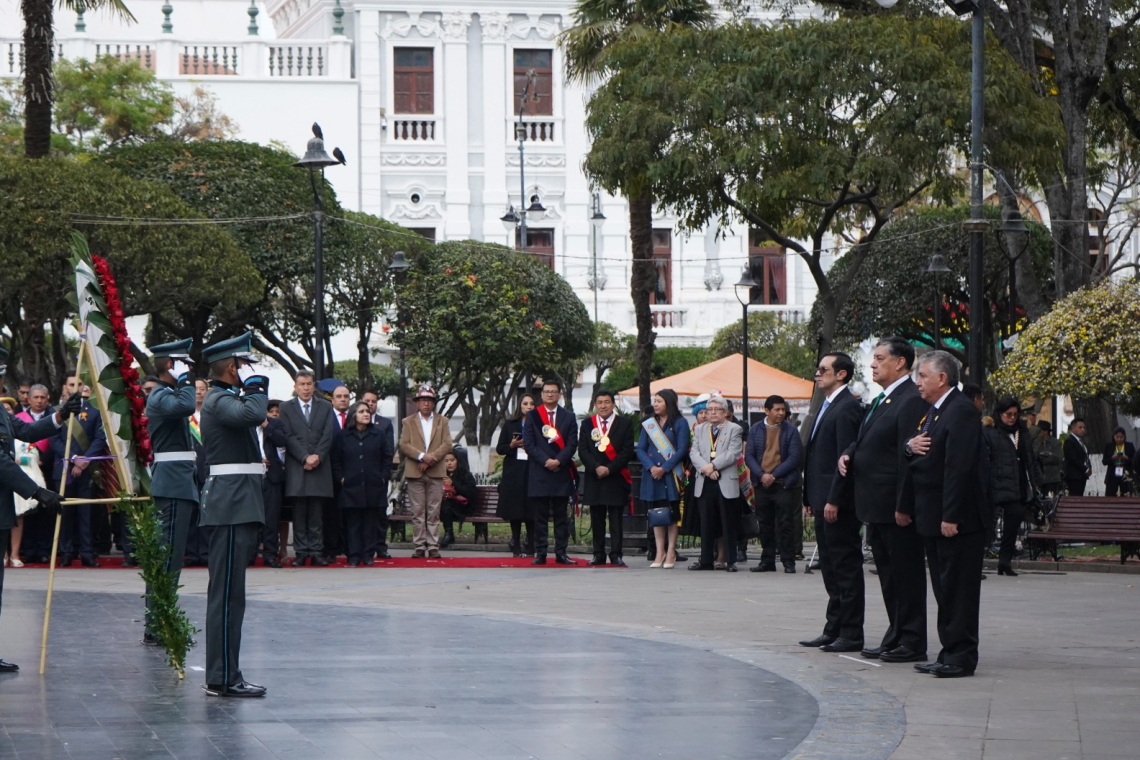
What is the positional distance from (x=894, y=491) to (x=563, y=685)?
2.43 m

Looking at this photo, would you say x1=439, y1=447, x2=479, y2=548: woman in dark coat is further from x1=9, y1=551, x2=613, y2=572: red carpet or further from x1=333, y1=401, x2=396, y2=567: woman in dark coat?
x1=333, y1=401, x2=396, y2=567: woman in dark coat

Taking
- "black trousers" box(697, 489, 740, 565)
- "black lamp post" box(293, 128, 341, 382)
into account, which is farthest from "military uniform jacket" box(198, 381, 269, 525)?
"black lamp post" box(293, 128, 341, 382)

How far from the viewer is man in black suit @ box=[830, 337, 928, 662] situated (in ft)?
31.2

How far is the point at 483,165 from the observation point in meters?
46.1

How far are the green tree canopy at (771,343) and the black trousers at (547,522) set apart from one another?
2490 cm

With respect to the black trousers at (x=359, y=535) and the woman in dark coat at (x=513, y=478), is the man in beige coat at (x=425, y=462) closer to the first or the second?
the woman in dark coat at (x=513, y=478)

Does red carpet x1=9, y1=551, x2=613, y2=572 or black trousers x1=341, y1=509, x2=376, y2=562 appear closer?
red carpet x1=9, y1=551, x2=613, y2=572

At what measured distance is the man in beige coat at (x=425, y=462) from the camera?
1789 centimetres

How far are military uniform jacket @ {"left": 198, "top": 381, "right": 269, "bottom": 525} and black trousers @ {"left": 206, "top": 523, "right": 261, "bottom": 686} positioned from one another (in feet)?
0.27

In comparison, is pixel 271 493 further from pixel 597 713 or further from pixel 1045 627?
pixel 597 713

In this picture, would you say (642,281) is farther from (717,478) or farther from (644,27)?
(717,478)

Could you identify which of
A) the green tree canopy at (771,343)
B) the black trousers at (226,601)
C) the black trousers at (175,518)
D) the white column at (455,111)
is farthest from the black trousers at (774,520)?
the white column at (455,111)

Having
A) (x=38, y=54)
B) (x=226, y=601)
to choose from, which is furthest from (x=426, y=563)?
(x=38, y=54)

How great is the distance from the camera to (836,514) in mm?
10000
